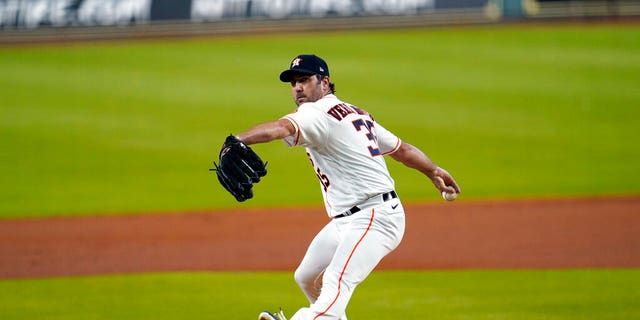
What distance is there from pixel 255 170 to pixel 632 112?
1484 cm

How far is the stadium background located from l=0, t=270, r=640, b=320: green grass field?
3cm

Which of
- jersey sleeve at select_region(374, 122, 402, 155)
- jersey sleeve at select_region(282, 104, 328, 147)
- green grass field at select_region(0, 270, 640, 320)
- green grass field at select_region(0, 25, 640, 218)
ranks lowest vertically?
green grass field at select_region(0, 25, 640, 218)

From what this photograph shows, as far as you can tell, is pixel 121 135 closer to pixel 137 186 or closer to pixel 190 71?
pixel 137 186

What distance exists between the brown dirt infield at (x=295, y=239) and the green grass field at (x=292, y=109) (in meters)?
0.88

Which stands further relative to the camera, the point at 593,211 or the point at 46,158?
the point at 46,158

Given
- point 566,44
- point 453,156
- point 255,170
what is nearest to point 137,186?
point 453,156

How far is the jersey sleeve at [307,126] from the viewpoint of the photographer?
16.8ft

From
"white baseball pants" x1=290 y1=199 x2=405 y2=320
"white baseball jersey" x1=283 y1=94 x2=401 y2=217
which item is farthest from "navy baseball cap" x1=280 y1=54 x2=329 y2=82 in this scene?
"white baseball pants" x1=290 y1=199 x2=405 y2=320

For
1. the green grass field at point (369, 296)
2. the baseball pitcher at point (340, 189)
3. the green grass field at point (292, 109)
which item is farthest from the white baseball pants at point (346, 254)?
the green grass field at point (292, 109)

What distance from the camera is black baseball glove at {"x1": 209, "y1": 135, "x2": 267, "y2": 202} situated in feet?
15.9

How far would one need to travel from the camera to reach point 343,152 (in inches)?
214

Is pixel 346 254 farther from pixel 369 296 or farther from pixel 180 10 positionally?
pixel 180 10

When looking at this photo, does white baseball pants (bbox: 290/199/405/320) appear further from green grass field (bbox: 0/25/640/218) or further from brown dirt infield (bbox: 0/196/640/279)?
green grass field (bbox: 0/25/640/218)

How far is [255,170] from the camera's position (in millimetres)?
4945
